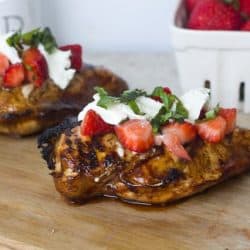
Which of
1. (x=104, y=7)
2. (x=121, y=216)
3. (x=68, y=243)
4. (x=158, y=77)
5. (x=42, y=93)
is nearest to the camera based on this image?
(x=68, y=243)

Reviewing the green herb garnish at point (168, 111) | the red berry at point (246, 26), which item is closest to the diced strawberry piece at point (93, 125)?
the green herb garnish at point (168, 111)

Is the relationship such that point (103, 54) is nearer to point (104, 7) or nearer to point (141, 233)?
point (104, 7)

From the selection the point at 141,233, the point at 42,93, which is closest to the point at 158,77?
the point at 42,93

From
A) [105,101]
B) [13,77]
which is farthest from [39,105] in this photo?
[105,101]

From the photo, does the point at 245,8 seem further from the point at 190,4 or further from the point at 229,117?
the point at 229,117

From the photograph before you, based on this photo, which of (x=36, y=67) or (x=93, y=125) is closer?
(x=93, y=125)

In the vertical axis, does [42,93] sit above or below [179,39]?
below

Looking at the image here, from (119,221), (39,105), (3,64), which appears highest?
(3,64)
